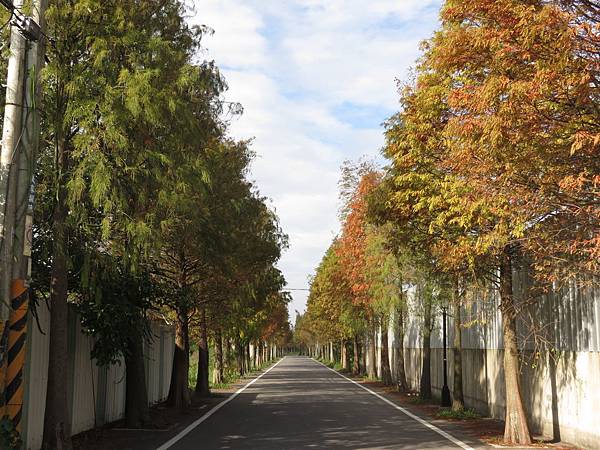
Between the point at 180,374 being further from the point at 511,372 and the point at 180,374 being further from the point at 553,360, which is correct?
the point at 553,360

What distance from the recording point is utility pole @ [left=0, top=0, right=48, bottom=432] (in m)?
8.38

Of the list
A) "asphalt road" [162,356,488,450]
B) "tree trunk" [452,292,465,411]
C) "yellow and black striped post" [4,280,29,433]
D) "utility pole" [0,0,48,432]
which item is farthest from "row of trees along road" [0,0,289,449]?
"tree trunk" [452,292,465,411]

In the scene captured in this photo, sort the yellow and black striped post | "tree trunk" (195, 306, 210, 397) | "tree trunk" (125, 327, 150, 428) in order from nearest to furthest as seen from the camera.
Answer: the yellow and black striped post
"tree trunk" (125, 327, 150, 428)
"tree trunk" (195, 306, 210, 397)

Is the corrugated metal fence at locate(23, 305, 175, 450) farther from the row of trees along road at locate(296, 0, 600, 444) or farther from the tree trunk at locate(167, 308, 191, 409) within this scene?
the row of trees along road at locate(296, 0, 600, 444)

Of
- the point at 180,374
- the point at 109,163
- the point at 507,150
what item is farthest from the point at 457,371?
the point at 109,163

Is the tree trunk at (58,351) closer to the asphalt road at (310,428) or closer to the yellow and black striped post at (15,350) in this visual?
the yellow and black striped post at (15,350)

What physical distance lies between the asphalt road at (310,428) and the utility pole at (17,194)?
203 inches

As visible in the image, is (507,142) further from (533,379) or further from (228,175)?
(228,175)

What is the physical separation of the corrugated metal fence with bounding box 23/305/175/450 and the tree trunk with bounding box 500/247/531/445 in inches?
358

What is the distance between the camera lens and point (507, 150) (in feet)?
31.0

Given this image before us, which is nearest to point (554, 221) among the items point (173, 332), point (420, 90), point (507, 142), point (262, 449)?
point (507, 142)

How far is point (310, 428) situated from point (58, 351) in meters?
7.37

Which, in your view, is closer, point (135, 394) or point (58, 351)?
point (58, 351)

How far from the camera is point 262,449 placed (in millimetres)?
12859
